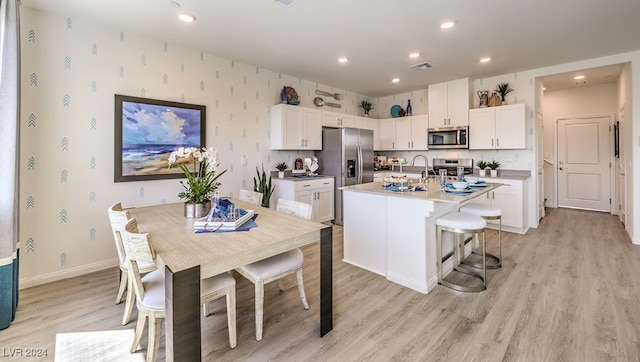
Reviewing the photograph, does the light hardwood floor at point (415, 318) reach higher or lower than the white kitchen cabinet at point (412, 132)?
lower

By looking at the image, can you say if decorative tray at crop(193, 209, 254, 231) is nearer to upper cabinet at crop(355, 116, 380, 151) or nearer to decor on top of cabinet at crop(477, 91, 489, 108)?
upper cabinet at crop(355, 116, 380, 151)

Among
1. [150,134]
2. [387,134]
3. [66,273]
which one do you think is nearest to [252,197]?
[150,134]

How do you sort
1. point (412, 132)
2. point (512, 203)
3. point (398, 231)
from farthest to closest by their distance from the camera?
point (412, 132), point (512, 203), point (398, 231)

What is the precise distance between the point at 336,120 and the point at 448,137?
2.15m

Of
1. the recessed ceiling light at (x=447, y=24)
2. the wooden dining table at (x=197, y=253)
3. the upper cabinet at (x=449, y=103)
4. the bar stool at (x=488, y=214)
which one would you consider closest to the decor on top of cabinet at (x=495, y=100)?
the upper cabinet at (x=449, y=103)

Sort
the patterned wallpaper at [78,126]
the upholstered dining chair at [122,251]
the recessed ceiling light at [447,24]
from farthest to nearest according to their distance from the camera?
the recessed ceiling light at [447,24] < the patterned wallpaper at [78,126] < the upholstered dining chair at [122,251]

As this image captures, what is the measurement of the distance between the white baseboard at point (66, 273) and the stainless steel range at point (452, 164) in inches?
210

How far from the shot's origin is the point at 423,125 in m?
5.71

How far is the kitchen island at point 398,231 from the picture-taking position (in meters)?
2.56

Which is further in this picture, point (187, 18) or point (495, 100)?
point (495, 100)

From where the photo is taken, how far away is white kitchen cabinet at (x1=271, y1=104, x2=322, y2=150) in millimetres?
4574

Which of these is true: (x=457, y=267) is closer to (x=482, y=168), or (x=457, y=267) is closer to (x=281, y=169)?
(x=482, y=168)

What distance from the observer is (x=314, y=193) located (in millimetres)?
4754

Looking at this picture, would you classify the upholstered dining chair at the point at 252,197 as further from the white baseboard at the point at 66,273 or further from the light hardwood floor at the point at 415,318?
the white baseboard at the point at 66,273
